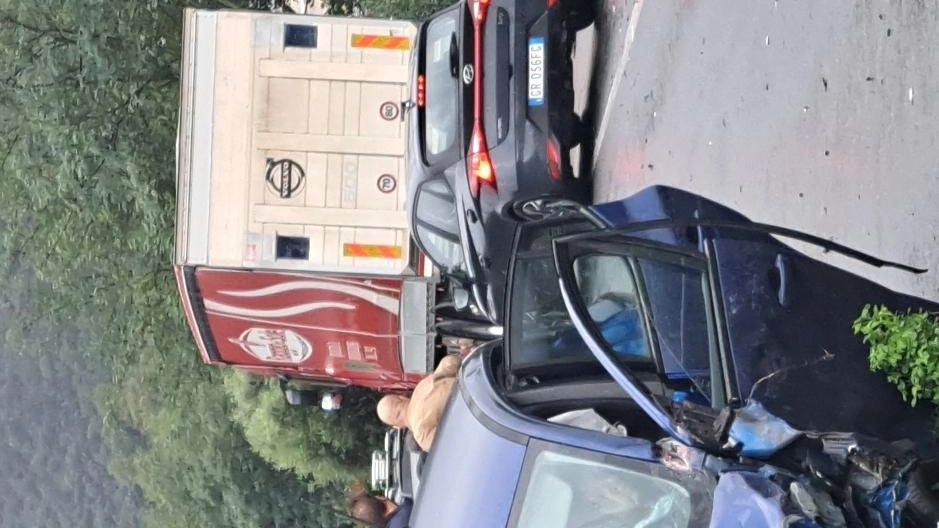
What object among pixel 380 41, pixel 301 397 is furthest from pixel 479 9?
pixel 301 397

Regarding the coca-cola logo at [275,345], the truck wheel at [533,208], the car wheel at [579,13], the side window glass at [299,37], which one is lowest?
the coca-cola logo at [275,345]

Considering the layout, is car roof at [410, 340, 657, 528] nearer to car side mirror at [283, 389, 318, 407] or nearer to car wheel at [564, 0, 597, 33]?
car wheel at [564, 0, 597, 33]

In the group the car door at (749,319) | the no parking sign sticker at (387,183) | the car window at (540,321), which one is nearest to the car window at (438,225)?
the no parking sign sticker at (387,183)

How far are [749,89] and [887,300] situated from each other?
337 cm

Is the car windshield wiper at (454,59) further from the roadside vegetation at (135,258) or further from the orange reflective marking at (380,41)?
the roadside vegetation at (135,258)

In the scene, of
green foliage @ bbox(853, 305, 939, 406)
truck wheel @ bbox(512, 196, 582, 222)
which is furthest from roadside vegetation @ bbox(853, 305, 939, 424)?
truck wheel @ bbox(512, 196, 582, 222)

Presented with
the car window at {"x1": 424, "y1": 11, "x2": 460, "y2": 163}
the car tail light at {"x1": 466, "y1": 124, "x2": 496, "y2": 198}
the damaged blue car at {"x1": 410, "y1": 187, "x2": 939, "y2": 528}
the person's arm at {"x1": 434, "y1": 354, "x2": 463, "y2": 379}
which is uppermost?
the car window at {"x1": 424, "y1": 11, "x2": 460, "y2": 163}

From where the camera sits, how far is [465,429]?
393 cm

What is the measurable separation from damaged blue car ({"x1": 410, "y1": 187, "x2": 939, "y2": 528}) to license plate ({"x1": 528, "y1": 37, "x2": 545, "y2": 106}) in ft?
15.0

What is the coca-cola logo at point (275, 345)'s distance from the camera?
35.9 ft

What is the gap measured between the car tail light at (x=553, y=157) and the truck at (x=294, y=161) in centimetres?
157

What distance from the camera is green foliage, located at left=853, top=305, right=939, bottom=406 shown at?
3867 millimetres

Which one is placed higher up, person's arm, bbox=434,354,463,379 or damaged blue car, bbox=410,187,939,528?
damaged blue car, bbox=410,187,939,528

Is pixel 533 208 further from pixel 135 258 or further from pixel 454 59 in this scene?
pixel 135 258
